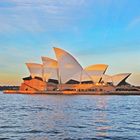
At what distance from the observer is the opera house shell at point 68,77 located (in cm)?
8531

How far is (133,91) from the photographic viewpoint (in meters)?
100

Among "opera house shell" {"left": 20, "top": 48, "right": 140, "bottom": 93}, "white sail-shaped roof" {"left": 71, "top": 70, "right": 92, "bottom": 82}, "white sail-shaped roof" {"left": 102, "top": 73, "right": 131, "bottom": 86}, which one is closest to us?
"opera house shell" {"left": 20, "top": 48, "right": 140, "bottom": 93}

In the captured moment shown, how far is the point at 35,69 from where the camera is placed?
92.0 metres

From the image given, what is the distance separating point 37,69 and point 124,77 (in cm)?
2153

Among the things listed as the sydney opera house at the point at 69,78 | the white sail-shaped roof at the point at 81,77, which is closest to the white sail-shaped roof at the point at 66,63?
the sydney opera house at the point at 69,78

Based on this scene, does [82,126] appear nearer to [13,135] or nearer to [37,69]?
[13,135]

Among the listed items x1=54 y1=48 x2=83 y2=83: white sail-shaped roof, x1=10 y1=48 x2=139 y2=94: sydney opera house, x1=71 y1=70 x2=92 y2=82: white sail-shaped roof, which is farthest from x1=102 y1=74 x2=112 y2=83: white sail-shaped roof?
x1=54 y1=48 x2=83 y2=83: white sail-shaped roof

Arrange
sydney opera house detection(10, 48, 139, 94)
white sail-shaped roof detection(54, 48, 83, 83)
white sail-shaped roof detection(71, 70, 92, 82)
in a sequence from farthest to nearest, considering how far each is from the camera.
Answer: white sail-shaped roof detection(71, 70, 92, 82) → sydney opera house detection(10, 48, 139, 94) → white sail-shaped roof detection(54, 48, 83, 83)

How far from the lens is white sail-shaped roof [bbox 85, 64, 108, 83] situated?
9125cm

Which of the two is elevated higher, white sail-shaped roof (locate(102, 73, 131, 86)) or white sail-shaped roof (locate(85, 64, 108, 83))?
white sail-shaped roof (locate(85, 64, 108, 83))

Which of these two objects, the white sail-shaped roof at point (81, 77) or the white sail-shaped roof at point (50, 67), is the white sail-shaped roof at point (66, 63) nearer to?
the white sail-shaped roof at point (50, 67)

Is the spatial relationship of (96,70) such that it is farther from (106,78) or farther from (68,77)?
(68,77)

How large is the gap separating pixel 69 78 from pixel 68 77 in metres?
0.39

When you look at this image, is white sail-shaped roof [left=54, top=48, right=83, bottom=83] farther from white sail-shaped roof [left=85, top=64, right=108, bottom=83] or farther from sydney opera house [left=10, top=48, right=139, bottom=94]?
white sail-shaped roof [left=85, top=64, right=108, bottom=83]
